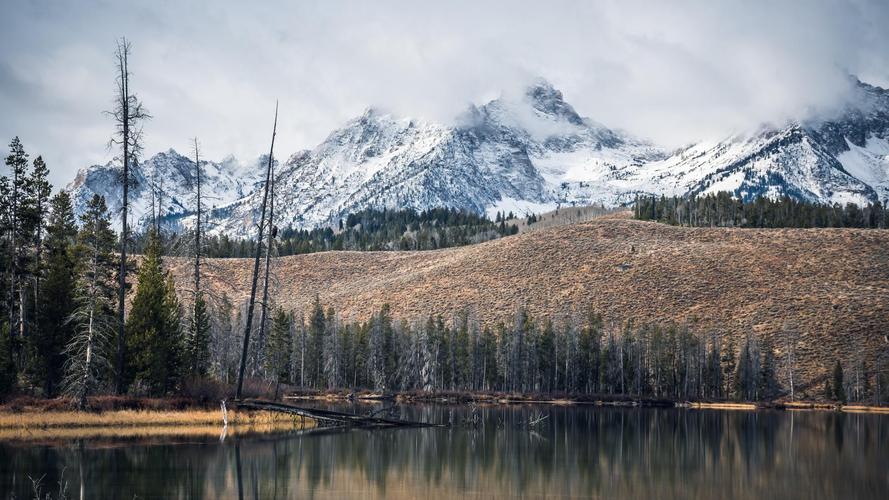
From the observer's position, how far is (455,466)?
33312mm

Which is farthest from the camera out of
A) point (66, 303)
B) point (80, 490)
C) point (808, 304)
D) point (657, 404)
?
point (808, 304)

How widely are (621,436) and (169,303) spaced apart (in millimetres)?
27092

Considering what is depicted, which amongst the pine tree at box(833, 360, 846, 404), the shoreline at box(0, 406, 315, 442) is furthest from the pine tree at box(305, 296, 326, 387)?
the shoreline at box(0, 406, 315, 442)

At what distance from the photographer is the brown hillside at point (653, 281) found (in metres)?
121

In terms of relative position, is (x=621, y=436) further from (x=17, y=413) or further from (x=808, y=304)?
(x=808, y=304)

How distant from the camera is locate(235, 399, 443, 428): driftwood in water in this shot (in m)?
46.9

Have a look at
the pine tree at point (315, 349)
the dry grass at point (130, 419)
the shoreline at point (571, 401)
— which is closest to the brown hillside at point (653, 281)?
the shoreline at point (571, 401)

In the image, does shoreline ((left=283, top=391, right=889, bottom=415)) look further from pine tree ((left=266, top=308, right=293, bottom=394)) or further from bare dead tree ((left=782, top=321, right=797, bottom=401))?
bare dead tree ((left=782, top=321, right=797, bottom=401))

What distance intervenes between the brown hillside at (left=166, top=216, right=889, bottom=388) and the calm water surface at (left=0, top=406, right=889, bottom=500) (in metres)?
69.1

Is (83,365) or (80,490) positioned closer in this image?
(80,490)

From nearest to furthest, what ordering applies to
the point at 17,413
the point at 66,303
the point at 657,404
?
1. the point at 17,413
2. the point at 66,303
3. the point at 657,404

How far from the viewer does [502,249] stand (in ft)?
552

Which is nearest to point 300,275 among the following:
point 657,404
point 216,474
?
point 657,404

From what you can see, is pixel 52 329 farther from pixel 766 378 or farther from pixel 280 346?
pixel 766 378
